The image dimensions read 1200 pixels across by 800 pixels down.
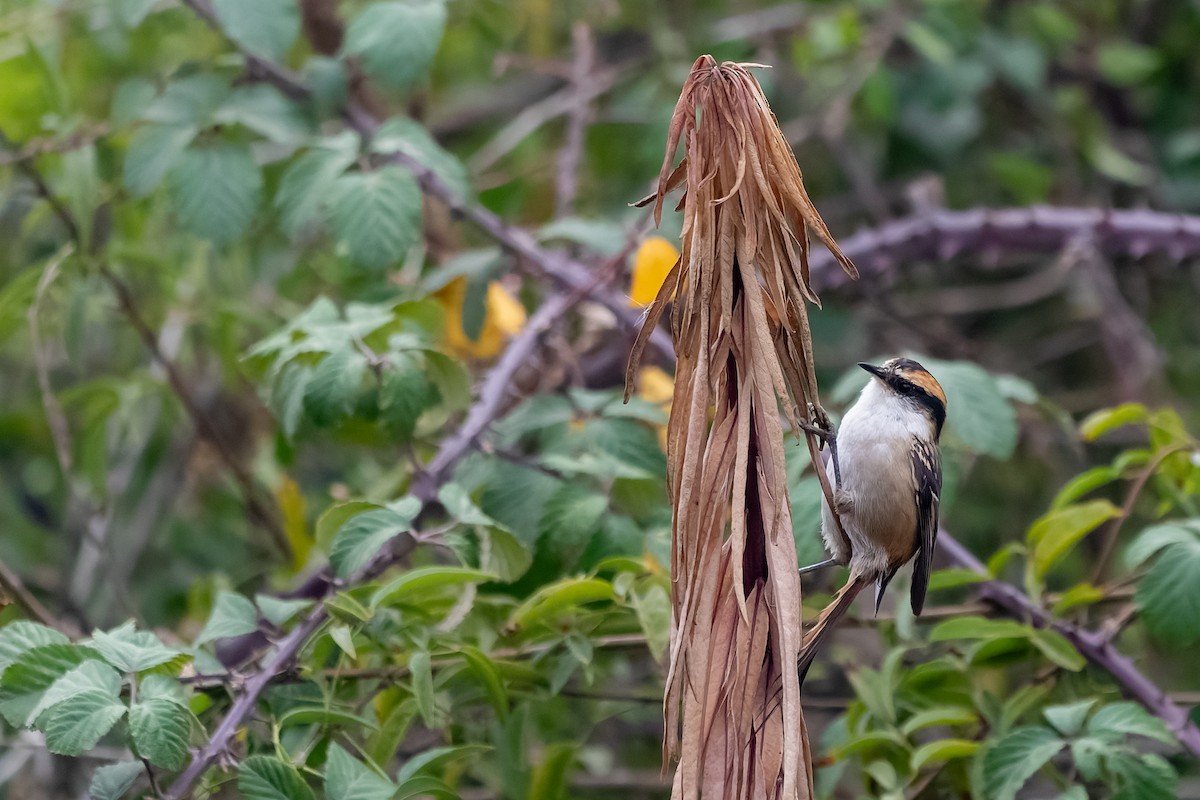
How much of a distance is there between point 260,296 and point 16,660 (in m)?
2.41

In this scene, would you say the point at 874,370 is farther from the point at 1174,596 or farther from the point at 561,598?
the point at 561,598

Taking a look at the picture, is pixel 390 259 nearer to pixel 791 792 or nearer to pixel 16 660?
pixel 16 660

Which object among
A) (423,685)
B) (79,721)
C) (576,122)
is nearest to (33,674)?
(79,721)

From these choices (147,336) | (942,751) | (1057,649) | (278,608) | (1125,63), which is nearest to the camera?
(278,608)

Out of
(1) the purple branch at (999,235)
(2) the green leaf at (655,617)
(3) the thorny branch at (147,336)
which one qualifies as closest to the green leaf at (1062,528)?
(2) the green leaf at (655,617)

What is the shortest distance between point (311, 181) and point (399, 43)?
0.38m

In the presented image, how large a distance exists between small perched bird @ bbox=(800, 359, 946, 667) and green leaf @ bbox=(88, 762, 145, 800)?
4.29 feet

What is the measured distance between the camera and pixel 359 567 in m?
1.84

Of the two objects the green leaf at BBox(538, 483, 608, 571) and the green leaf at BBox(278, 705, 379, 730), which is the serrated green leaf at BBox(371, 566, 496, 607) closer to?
the green leaf at BBox(278, 705, 379, 730)

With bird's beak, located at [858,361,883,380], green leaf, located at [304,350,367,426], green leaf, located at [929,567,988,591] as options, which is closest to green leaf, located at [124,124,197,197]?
green leaf, located at [304,350,367,426]

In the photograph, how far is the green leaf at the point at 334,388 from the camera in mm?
2105

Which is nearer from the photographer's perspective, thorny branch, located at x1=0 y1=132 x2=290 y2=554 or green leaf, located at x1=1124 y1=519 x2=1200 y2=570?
green leaf, located at x1=1124 y1=519 x2=1200 y2=570

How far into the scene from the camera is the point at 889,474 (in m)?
2.54

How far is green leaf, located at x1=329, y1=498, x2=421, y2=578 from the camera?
183cm
